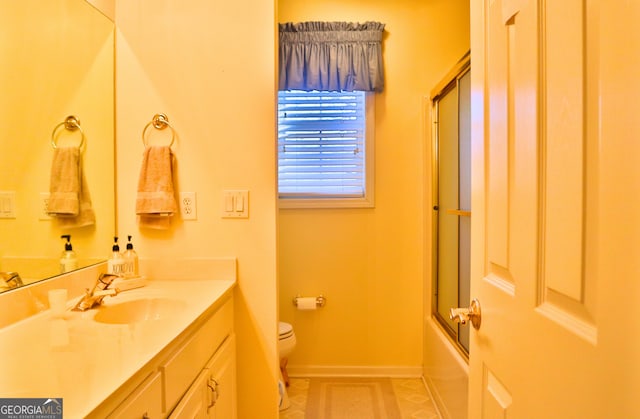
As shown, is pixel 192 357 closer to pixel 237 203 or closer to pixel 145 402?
pixel 145 402

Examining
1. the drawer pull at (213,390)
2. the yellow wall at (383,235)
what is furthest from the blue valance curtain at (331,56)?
the drawer pull at (213,390)

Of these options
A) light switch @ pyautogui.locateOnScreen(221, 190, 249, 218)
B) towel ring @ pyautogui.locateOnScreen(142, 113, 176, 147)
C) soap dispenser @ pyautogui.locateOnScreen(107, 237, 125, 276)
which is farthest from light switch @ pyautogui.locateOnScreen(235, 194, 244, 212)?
soap dispenser @ pyautogui.locateOnScreen(107, 237, 125, 276)

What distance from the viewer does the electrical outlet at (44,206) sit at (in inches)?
43.0

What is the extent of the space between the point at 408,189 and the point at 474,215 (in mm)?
1435

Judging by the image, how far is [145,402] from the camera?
0.70 metres

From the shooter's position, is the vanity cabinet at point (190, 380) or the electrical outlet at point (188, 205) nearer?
the vanity cabinet at point (190, 380)

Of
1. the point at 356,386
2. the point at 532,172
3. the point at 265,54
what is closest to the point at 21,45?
the point at 265,54

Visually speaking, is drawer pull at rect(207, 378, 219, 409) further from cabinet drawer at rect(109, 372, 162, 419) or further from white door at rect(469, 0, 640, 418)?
white door at rect(469, 0, 640, 418)

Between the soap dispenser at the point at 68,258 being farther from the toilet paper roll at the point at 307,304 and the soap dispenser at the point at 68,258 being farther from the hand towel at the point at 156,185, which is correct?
the toilet paper roll at the point at 307,304

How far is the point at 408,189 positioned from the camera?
2.24 meters

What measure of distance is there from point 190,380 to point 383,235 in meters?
1.60

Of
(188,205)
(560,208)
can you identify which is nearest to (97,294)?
(188,205)

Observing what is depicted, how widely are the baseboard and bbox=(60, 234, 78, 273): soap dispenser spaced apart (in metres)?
1.59

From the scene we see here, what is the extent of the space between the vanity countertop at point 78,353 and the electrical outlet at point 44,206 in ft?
1.05
